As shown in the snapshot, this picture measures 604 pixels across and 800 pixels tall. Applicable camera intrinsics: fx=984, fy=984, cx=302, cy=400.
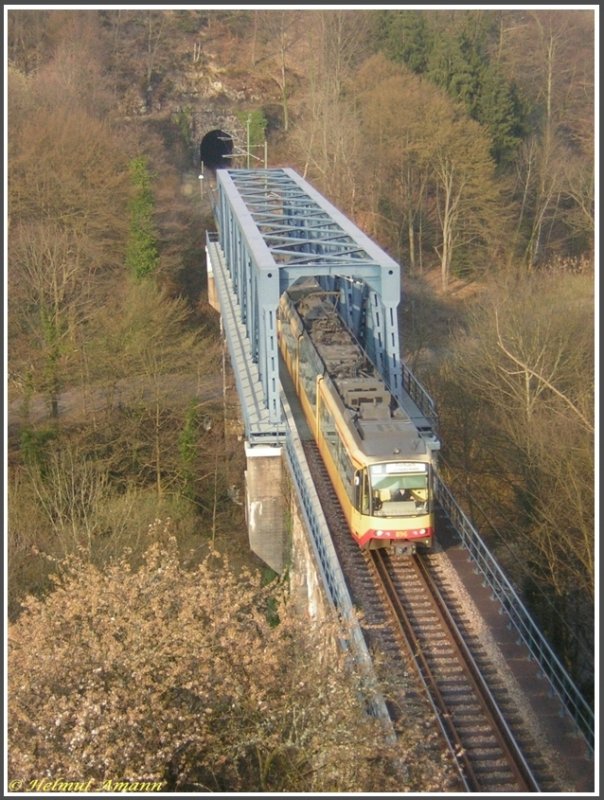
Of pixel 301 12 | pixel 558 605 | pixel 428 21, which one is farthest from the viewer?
pixel 301 12

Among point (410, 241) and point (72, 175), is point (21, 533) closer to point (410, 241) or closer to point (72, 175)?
point (72, 175)

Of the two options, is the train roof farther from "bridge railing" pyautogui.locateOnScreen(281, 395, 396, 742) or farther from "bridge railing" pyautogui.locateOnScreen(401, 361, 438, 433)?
"bridge railing" pyautogui.locateOnScreen(401, 361, 438, 433)

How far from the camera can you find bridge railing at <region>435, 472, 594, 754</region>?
1441 cm

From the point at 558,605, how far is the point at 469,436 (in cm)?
814

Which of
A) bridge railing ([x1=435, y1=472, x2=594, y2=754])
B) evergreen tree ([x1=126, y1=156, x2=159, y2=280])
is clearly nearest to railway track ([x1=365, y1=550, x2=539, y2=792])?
bridge railing ([x1=435, y1=472, x2=594, y2=754])

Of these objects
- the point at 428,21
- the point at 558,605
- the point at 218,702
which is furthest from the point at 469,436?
the point at 428,21

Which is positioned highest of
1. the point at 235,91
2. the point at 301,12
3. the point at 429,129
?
the point at 301,12

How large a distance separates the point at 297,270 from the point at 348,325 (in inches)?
169

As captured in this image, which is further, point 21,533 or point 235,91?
point 235,91

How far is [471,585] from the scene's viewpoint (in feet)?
58.3

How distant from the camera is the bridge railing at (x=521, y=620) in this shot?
1441 centimetres

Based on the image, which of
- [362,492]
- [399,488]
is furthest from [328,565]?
[399,488]

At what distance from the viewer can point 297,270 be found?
23.7 m

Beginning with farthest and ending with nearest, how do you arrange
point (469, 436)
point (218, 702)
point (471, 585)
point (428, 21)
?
point (428, 21) < point (469, 436) < point (471, 585) < point (218, 702)
